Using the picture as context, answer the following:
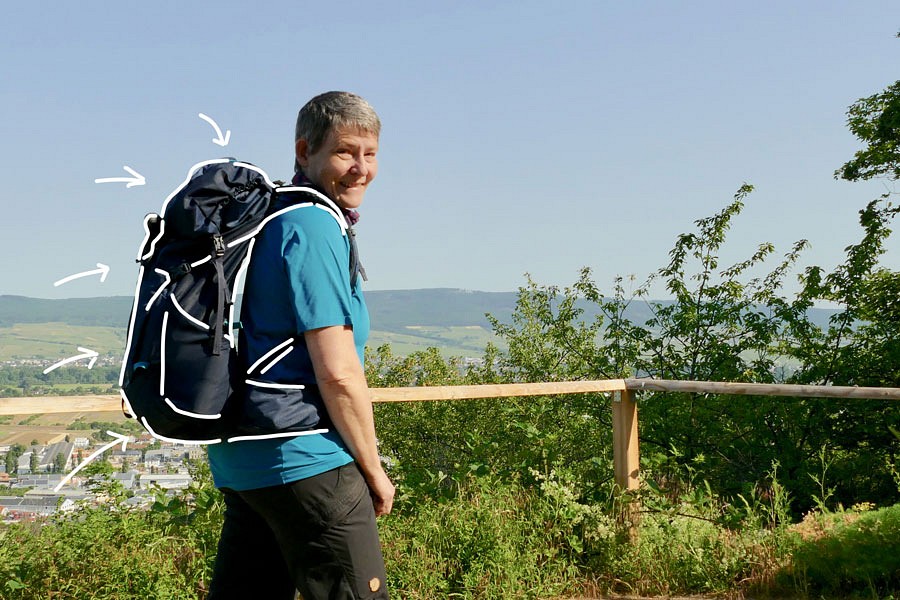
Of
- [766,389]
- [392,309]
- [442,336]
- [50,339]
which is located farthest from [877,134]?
[392,309]

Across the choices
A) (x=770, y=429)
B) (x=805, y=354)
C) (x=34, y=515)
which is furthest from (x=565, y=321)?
(x=34, y=515)

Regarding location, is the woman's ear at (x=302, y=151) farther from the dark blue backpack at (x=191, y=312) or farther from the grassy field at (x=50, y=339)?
the grassy field at (x=50, y=339)

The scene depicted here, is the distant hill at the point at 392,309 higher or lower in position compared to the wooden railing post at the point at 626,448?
lower

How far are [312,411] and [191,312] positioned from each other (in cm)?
32

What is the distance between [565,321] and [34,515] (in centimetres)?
1563

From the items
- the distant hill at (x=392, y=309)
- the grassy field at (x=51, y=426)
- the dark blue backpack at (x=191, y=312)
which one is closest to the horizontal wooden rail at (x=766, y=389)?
the grassy field at (x=51, y=426)

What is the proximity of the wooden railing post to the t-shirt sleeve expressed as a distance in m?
3.26

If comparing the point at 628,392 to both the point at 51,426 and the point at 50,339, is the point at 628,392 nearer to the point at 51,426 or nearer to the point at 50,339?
the point at 51,426

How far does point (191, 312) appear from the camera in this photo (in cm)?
168

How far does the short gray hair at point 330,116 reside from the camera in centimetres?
191

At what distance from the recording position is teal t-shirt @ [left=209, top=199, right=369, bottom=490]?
1730mm

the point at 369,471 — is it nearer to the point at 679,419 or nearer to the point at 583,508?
the point at 583,508

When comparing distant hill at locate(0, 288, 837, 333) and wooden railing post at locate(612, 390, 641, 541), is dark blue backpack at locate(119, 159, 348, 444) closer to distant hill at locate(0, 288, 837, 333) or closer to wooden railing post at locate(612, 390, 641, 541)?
wooden railing post at locate(612, 390, 641, 541)

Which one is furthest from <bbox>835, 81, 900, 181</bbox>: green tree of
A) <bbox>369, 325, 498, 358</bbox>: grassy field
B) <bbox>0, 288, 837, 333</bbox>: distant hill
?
<bbox>369, 325, 498, 358</bbox>: grassy field
